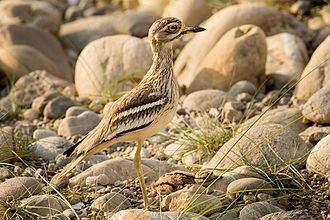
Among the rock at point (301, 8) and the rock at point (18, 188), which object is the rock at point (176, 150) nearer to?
the rock at point (18, 188)

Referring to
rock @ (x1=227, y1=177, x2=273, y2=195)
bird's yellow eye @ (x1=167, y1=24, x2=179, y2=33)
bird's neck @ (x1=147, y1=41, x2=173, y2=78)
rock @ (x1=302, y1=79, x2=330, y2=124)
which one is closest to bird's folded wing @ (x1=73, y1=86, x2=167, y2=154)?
bird's neck @ (x1=147, y1=41, x2=173, y2=78)

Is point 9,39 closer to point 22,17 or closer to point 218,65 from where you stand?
point 22,17

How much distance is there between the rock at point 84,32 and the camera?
1015cm

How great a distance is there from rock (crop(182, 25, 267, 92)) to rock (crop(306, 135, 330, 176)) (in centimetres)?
219

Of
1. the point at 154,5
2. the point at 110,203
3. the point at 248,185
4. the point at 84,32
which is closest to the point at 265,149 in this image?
the point at 248,185

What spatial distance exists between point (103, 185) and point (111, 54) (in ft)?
9.67

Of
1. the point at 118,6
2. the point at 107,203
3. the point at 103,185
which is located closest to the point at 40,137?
the point at 103,185

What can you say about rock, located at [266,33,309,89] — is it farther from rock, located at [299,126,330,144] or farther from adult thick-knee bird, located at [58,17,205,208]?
adult thick-knee bird, located at [58,17,205,208]

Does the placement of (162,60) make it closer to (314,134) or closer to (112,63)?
(314,134)

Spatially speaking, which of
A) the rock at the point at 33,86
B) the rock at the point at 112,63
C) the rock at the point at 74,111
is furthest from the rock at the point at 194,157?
the rock at the point at 33,86

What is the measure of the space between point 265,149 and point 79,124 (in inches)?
99.0

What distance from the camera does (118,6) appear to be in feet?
42.1

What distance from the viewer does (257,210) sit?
3643mm

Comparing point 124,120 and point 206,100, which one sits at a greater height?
point 124,120
